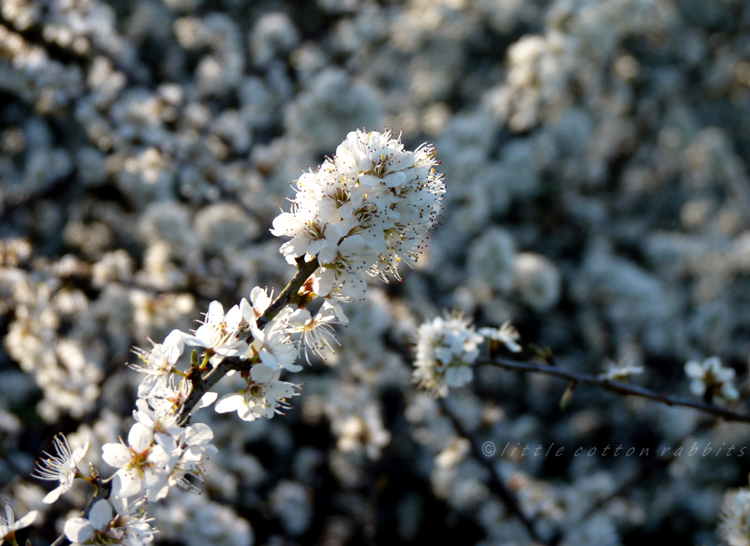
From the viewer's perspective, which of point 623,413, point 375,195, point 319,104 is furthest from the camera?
point 623,413

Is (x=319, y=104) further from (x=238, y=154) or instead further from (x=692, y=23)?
(x=692, y=23)

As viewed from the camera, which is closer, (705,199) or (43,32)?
(43,32)

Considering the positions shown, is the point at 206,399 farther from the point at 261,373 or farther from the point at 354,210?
the point at 354,210

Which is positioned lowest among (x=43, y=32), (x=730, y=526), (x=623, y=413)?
(x=730, y=526)

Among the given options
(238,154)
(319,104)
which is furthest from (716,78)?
(238,154)

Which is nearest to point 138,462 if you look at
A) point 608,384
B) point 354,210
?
point 354,210

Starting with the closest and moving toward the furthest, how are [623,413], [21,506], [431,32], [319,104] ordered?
[21,506] < [319,104] < [623,413] < [431,32]
